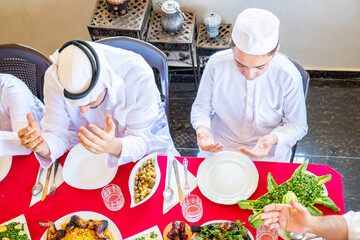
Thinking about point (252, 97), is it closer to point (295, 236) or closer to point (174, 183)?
point (174, 183)

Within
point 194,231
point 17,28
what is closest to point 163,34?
point 17,28

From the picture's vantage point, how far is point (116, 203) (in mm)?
1901

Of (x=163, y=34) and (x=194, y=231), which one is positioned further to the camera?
(x=163, y=34)

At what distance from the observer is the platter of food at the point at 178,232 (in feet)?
5.78

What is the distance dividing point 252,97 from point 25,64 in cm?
150

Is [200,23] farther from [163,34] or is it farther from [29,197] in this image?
[29,197]

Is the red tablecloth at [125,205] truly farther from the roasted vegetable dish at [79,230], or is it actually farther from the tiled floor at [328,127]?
the tiled floor at [328,127]

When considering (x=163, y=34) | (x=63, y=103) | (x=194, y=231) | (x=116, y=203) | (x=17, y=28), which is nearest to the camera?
(x=194, y=231)

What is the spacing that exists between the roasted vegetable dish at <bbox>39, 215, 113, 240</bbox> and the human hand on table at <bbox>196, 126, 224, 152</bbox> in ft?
2.12

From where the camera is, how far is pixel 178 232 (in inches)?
69.5

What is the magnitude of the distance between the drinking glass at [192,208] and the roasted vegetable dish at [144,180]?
21 cm

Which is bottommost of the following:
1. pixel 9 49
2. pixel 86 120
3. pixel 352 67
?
pixel 352 67

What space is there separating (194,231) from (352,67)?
101 inches

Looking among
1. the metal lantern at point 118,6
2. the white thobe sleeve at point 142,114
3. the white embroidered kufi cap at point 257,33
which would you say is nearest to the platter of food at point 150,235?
the white thobe sleeve at point 142,114
